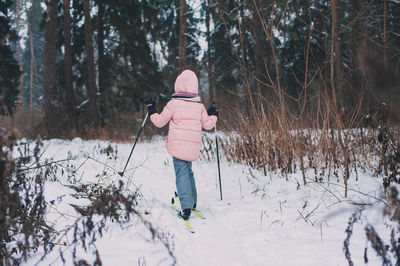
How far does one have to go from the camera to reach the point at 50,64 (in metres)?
11.4

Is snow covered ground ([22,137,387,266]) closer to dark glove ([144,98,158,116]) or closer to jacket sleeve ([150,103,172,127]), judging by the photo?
jacket sleeve ([150,103,172,127])

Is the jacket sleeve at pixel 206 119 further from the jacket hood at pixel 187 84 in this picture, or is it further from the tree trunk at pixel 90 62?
the tree trunk at pixel 90 62

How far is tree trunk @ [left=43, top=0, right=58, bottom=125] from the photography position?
434 inches

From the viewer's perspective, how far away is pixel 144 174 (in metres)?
5.58

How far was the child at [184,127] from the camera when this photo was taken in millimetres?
3479

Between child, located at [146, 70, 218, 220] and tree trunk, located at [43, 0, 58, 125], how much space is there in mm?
8973

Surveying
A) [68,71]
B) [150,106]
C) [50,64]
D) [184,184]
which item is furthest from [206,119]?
[68,71]

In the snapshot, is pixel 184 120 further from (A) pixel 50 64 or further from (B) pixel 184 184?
(A) pixel 50 64

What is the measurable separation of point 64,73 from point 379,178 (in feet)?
44.7

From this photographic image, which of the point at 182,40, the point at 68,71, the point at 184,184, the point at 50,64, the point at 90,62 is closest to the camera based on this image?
the point at 184,184

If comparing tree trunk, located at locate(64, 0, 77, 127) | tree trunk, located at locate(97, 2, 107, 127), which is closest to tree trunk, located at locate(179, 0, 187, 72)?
tree trunk, located at locate(97, 2, 107, 127)

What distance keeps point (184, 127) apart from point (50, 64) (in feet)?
32.5

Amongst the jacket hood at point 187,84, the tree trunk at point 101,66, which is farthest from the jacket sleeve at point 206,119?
the tree trunk at point 101,66

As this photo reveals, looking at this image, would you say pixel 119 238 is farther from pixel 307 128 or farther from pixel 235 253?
pixel 307 128
